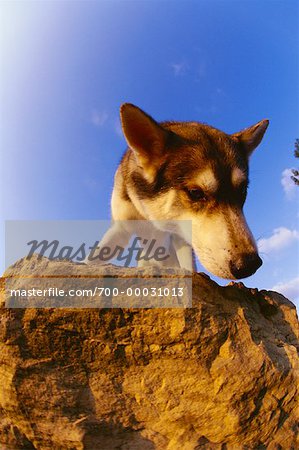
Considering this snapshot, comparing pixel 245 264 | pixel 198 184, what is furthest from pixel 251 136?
pixel 245 264

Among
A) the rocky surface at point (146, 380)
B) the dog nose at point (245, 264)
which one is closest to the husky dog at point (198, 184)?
the dog nose at point (245, 264)

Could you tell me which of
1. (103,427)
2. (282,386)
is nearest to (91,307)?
(103,427)

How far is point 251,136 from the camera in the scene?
6.06 m

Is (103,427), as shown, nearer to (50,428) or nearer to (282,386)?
(50,428)

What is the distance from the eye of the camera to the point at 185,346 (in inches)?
137

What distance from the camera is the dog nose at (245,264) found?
3.98 m

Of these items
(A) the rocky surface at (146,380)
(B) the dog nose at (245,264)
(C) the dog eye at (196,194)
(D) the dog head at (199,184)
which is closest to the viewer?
(A) the rocky surface at (146,380)

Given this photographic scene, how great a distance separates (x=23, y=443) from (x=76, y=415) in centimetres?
69

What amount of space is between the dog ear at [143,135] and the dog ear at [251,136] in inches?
57.8

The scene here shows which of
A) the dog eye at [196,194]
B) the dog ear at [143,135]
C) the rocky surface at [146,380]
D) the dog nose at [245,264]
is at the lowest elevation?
the rocky surface at [146,380]

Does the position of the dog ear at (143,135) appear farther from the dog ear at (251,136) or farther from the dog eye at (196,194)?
the dog ear at (251,136)

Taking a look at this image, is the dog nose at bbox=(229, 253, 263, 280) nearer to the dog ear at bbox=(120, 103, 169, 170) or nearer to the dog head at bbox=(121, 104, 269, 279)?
the dog head at bbox=(121, 104, 269, 279)

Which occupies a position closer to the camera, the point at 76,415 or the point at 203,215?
the point at 76,415

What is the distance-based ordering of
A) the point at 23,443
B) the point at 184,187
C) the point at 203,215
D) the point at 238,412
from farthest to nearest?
1. the point at 184,187
2. the point at 203,215
3. the point at 23,443
4. the point at 238,412
